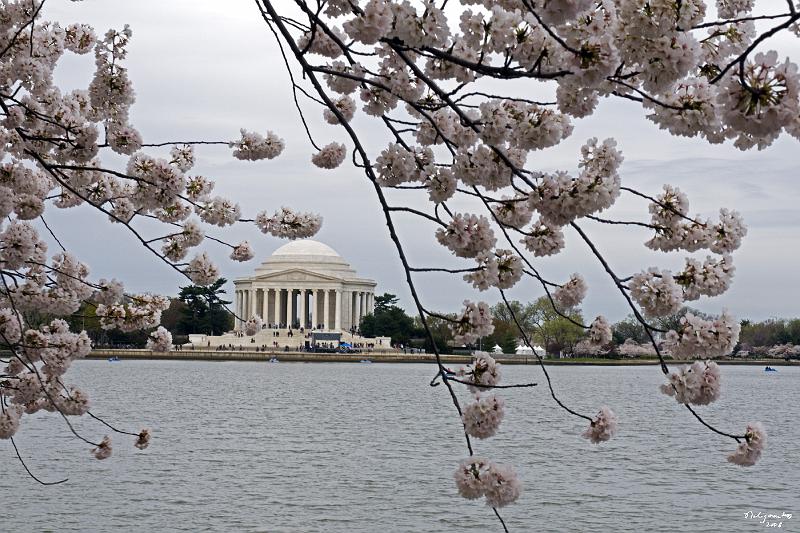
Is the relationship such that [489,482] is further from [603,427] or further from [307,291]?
[307,291]

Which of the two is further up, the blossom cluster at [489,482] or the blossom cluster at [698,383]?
the blossom cluster at [698,383]

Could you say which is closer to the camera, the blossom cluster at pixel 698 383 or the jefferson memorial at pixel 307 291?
the blossom cluster at pixel 698 383

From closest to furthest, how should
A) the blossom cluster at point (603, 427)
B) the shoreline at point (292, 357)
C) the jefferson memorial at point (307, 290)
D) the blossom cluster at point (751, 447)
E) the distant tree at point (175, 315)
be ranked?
the blossom cluster at point (751, 447) → the blossom cluster at point (603, 427) → the shoreline at point (292, 357) → the distant tree at point (175, 315) → the jefferson memorial at point (307, 290)

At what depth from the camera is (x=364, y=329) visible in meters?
130

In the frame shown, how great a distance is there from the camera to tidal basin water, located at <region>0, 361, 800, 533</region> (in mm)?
19750

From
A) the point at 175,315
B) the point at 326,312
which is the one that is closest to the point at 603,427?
the point at 175,315

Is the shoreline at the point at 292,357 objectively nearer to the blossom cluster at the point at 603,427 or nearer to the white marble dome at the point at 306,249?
the white marble dome at the point at 306,249

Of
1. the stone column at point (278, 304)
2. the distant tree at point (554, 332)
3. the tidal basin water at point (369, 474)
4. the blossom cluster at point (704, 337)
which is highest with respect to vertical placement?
the stone column at point (278, 304)

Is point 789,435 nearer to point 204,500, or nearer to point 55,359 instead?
point 204,500

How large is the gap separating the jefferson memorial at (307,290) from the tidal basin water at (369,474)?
93.9 meters

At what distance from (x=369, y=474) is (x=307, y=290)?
118 meters

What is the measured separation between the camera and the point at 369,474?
25.5 meters

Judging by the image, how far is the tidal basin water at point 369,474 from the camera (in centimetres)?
1975

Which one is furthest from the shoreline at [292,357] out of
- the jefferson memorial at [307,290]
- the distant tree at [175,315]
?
the jefferson memorial at [307,290]
